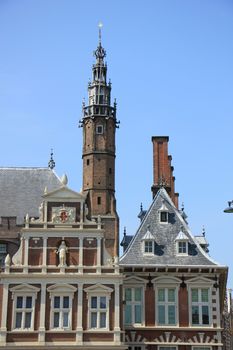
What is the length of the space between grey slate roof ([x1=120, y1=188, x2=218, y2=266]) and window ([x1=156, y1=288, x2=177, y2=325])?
1.87 m

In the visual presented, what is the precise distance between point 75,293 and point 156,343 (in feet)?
21.1

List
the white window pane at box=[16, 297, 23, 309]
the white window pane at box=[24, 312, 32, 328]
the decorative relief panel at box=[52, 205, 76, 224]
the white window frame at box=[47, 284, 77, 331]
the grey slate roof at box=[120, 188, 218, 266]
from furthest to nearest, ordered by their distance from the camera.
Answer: the grey slate roof at box=[120, 188, 218, 266] < the decorative relief panel at box=[52, 205, 76, 224] < the white window pane at box=[16, 297, 23, 309] < the white window frame at box=[47, 284, 77, 331] < the white window pane at box=[24, 312, 32, 328]

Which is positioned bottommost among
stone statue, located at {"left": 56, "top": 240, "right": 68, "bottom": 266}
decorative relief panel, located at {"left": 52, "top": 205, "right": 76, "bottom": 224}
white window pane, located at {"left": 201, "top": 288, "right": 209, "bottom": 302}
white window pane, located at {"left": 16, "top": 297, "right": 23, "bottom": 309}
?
white window pane, located at {"left": 16, "top": 297, "right": 23, "bottom": 309}

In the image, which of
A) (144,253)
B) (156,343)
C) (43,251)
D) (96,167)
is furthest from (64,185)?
(96,167)

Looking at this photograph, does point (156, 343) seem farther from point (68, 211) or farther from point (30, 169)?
point (30, 169)

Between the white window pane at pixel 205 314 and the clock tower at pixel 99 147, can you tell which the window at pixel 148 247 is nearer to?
the white window pane at pixel 205 314

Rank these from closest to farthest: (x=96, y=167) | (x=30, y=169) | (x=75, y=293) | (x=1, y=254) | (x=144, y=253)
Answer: (x=75, y=293) → (x=144, y=253) → (x=1, y=254) → (x=30, y=169) → (x=96, y=167)

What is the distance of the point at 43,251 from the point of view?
40844 millimetres

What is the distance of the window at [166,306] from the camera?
42.2 meters

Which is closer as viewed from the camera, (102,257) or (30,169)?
(102,257)

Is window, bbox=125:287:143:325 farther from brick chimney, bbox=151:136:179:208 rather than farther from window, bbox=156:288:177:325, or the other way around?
brick chimney, bbox=151:136:179:208

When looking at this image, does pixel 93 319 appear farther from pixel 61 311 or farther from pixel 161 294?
pixel 161 294

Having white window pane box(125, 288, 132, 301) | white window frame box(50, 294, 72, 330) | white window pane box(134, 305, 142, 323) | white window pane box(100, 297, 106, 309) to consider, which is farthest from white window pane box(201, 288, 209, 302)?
white window frame box(50, 294, 72, 330)

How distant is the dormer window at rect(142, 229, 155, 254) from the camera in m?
44.3
